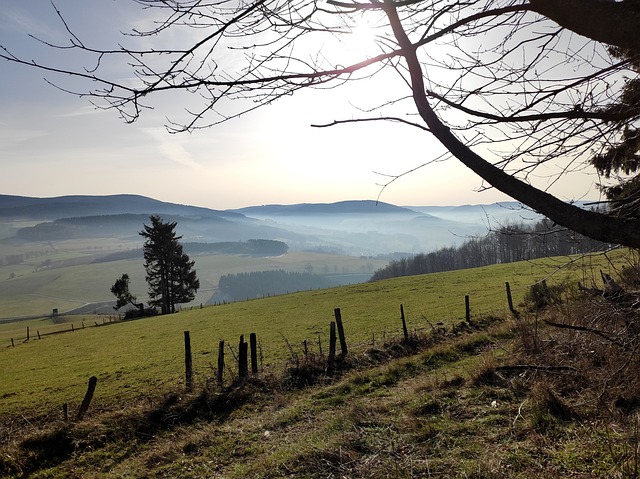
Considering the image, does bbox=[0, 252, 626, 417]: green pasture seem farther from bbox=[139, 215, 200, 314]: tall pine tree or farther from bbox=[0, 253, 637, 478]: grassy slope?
bbox=[139, 215, 200, 314]: tall pine tree

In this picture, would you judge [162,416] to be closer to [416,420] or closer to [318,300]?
[416,420]

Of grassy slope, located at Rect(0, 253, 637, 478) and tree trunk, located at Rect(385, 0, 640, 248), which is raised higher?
tree trunk, located at Rect(385, 0, 640, 248)

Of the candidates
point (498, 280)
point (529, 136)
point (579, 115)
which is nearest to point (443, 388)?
point (529, 136)

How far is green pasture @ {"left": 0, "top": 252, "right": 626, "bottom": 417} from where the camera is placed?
1564 centimetres

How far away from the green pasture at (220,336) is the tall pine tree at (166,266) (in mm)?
15195

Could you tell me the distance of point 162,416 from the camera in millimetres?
8727

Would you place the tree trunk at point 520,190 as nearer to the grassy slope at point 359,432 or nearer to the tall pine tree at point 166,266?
the grassy slope at point 359,432

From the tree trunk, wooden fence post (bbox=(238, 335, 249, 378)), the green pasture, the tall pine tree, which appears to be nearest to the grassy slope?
the green pasture

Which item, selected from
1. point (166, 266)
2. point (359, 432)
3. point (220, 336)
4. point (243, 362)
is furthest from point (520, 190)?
point (166, 266)

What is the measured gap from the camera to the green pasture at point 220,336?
15.6m

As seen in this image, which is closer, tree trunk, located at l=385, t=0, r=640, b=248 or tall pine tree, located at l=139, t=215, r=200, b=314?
tree trunk, located at l=385, t=0, r=640, b=248

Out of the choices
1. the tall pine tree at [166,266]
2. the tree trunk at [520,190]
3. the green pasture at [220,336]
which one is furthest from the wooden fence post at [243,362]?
the tall pine tree at [166,266]

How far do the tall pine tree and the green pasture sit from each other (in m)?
15.2

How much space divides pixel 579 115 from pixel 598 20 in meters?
0.44
